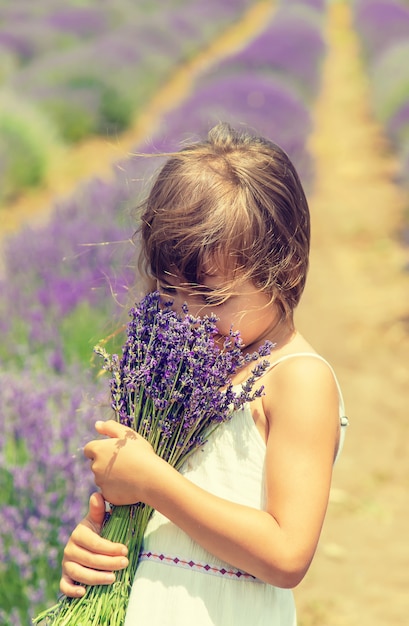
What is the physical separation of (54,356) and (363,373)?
2.08 metres

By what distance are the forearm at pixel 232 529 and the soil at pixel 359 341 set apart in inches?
29.1

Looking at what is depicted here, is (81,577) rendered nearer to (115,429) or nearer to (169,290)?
(115,429)

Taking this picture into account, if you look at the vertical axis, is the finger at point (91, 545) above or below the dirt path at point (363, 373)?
above

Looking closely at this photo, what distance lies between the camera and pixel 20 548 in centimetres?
239

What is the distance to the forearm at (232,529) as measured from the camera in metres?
1.30

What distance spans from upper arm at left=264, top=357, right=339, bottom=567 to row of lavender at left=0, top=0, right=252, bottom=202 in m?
7.59

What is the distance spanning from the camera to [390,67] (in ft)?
41.8

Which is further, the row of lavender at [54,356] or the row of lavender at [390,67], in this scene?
the row of lavender at [390,67]

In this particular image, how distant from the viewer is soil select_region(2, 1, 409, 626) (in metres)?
3.25

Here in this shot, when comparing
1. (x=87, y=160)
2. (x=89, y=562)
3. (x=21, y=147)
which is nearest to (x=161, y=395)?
(x=89, y=562)

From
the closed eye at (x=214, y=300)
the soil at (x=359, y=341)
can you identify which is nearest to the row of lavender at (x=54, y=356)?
the closed eye at (x=214, y=300)

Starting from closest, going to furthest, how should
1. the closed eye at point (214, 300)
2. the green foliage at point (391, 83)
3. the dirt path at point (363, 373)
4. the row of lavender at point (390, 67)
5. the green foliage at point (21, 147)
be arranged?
the closed eye at point (214, 300)
the dirt path at point (363, 373)
the green foliage at point (21, 147)
the row of lavender at point (390, 67)
the green foliage at point (391, 83)

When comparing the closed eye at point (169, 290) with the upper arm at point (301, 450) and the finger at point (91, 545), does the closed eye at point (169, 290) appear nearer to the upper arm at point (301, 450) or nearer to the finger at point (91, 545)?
the upper arm at point (301, 450)

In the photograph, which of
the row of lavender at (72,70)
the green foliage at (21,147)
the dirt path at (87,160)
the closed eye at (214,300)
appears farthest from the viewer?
the row of lavender at (72,70)
